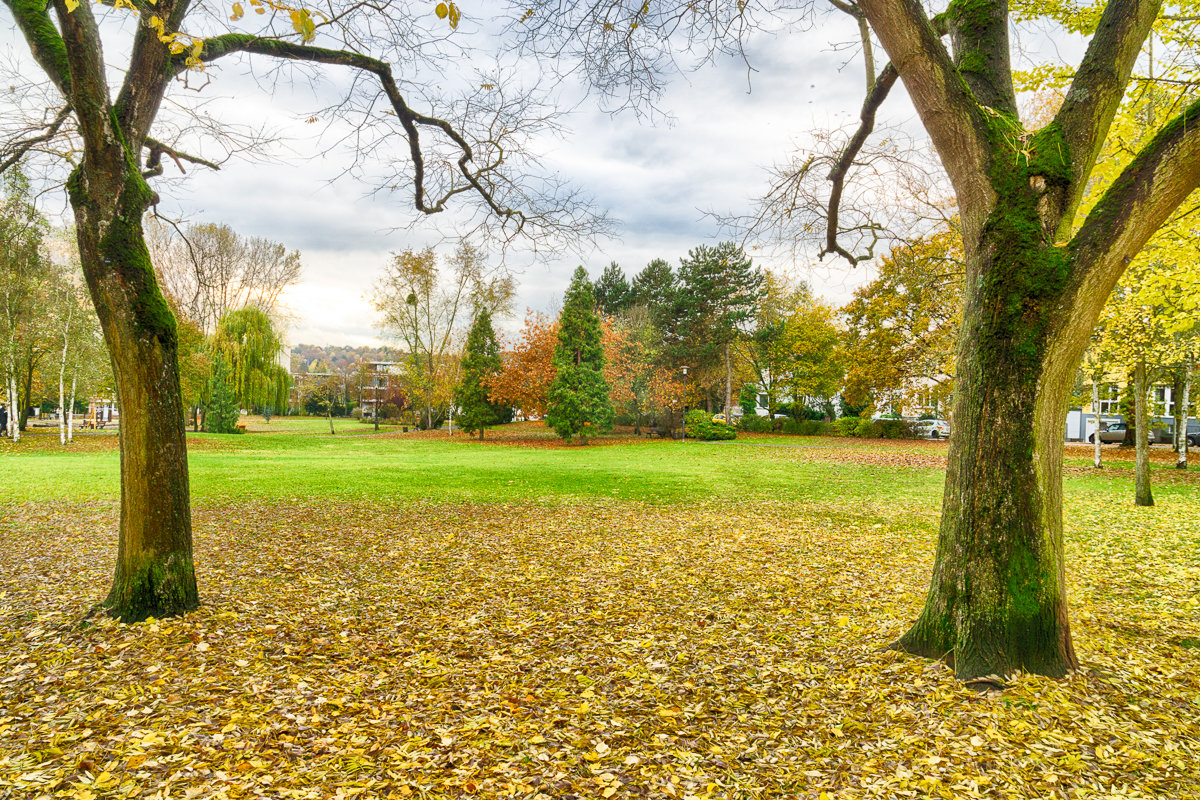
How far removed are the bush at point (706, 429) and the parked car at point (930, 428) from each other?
40.7ft

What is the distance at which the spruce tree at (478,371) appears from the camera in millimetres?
32594

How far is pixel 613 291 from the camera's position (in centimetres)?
4922

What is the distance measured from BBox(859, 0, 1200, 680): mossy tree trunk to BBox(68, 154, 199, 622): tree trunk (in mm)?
5358

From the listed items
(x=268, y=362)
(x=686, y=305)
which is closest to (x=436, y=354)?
(x=268, y=362)

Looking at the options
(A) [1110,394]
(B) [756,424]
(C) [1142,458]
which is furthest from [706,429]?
(C) [1142,458]

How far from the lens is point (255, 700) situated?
334cm

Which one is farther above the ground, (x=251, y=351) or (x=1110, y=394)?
(x=251, y=351)

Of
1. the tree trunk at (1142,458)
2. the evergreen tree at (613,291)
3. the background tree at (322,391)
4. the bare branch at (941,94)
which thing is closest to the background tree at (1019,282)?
the bare branch at (941,94)

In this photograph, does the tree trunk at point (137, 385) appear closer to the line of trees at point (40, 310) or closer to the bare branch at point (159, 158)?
the bare branch at point (159, 158)

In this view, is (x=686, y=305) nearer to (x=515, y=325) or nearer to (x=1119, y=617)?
(x=515, y=325)

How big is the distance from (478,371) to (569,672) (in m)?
29.7

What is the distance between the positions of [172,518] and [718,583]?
4844mm

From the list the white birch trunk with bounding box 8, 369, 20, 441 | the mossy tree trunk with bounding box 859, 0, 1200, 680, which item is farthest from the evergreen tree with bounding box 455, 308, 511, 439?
the mossy tree trunk with bounding box 859, 0, 1200, 680

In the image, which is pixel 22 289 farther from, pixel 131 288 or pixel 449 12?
pixel 449 12
